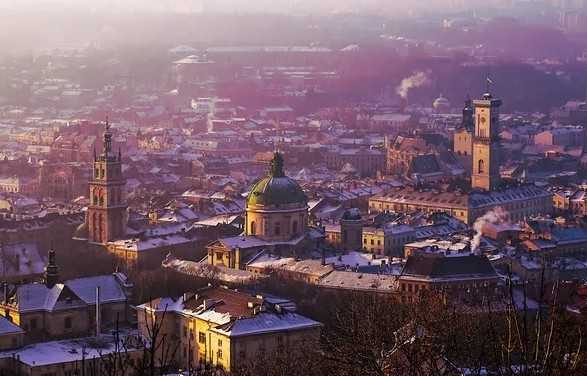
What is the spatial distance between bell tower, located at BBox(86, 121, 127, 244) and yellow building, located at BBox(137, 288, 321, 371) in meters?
10.7

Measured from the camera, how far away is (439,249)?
36.2 meters

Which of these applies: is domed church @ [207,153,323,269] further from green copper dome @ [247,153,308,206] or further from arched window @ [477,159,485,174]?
arched window @ [477,159,485,174]

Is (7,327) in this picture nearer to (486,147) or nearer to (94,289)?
(94,289)

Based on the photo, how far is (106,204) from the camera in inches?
1576

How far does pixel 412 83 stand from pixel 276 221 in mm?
63411

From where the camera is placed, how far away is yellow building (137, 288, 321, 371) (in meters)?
26.6

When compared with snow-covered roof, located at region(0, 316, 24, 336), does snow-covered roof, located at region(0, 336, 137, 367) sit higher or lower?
lower

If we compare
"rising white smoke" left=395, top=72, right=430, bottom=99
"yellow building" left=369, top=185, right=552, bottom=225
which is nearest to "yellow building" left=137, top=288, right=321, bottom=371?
"yellow building" left=369, top=185, right=552, bottom=225

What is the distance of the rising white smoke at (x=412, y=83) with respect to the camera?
3964 inches

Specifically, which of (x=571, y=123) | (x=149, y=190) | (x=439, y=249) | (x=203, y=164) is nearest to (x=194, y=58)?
(x=571, y=123)

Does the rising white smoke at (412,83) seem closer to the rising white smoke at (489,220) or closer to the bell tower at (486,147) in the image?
the bell tower at (486,147)

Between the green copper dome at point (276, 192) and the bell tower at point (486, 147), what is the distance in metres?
10.5

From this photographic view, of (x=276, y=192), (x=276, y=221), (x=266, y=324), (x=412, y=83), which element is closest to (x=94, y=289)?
(x=266, y=324)

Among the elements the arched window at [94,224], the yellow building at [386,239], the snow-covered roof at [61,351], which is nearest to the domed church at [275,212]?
the yellow building at [386,239]
